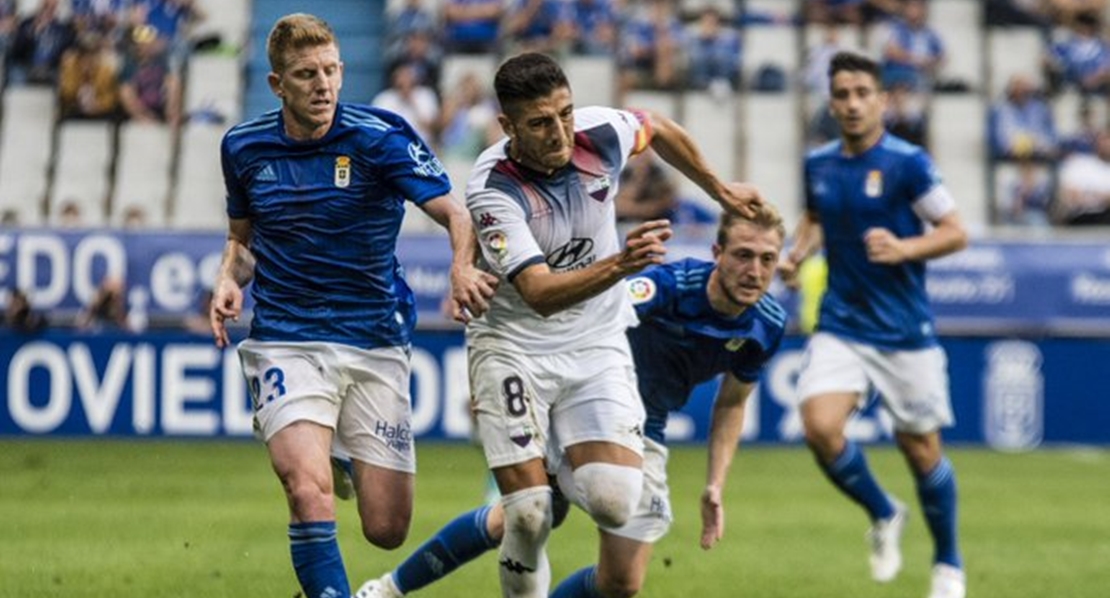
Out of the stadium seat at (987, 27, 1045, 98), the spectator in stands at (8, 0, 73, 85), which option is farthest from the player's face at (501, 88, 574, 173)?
the stadium seat at (987, 27, 1045, 98)

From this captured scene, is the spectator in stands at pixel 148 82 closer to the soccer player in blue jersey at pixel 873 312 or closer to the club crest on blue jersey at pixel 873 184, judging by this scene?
the soccer player in blue jersey at pixel 873 312

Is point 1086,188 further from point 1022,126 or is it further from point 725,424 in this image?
point 725,424

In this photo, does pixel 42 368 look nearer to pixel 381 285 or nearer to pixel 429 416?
pixel 429 416

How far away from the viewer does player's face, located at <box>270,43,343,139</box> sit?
8.02 m

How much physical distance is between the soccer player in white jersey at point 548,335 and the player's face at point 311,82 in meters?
0.59

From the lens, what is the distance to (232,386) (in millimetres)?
19031

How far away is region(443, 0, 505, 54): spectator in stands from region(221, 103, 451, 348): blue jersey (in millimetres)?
15204

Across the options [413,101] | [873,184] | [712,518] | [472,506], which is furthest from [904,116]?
[712,518]

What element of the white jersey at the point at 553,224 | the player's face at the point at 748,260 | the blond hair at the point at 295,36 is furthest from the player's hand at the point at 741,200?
the blond hair at the point at 295,36

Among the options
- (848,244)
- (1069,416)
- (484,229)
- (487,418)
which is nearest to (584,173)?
(484,229)

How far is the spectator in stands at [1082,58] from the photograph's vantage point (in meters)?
23.9

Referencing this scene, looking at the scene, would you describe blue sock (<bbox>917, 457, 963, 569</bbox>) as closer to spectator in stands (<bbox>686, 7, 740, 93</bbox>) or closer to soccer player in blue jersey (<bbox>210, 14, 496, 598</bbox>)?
soccer player in blue jersey (<bbox>210, 14, 496, 598</bbox>)

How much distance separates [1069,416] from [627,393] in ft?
40.1

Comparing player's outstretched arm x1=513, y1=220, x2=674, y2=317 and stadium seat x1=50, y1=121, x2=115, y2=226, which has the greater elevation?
player's outstretched arm x1=513, y1=220, x2=674, y2=317
